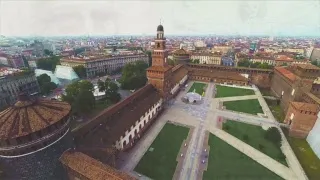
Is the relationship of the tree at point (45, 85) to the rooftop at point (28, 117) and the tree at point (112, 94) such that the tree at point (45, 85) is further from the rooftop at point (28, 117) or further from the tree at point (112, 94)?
the rooftop at point (28, 117)

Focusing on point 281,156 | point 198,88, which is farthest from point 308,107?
point 198,88

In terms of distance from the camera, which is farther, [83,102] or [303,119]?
[83,102]

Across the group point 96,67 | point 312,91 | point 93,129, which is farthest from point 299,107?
point 96,67

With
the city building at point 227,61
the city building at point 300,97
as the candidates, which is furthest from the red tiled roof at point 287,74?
the city building at point 227,61

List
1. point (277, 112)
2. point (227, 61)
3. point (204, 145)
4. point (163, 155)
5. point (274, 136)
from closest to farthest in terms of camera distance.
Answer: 1. point (163, 155)
2. point (204, 145)
3. point (274, 136)
4. point (277, 112)
5. point (227, 61)

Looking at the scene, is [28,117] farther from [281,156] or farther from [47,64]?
[47,64]

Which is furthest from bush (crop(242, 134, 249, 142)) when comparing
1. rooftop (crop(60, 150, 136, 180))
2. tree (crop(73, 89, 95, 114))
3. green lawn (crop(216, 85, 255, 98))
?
tree (crop(73, 89, 95, 114))

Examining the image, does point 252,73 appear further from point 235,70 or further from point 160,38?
point 160,38
